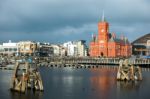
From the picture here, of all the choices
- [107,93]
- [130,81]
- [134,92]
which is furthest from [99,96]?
[130,81]

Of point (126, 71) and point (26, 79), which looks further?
point (126, 71)

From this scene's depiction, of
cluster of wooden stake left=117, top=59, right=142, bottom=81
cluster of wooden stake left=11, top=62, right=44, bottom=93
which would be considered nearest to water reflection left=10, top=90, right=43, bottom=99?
cluster of wooden stake left=11, top=62, right=44, bottom=93

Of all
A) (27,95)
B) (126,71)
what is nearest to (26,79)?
(27,95)

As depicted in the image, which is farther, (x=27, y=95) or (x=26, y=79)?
(x=26, y=79)

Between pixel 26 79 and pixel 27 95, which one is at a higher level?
pixel 26 79

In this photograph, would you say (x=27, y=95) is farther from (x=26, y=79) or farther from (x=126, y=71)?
(x=126, y=71)

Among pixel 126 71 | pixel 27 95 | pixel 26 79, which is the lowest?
pixel 27 95

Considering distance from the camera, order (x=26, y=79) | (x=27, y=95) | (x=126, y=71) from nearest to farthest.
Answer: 1. (x=27, y=95)
2. (x=26, y=79)
3. (x=126, y=71)

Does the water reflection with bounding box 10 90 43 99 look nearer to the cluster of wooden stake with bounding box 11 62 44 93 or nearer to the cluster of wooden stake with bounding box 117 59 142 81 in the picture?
the cluster of wooden stake with bounding box 11 62 44 93

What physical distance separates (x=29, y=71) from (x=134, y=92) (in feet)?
71.2

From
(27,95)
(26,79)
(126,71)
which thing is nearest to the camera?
(27,95)

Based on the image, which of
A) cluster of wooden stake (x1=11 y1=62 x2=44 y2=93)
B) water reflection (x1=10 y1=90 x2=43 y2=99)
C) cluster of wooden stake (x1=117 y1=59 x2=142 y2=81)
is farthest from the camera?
cluster of wooden stake (x1=117 y1=59 x2=142 y2=81)

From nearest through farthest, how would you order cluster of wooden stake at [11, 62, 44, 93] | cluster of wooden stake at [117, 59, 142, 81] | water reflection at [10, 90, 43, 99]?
water reflection at [10, 90, 43, 99]
cluster of wooden stake at [11, 62, 44, 93]
cluster of wooden stake at [117, 59, 142, 81]

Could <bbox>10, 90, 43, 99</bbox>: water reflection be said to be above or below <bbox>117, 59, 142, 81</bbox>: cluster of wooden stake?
below
